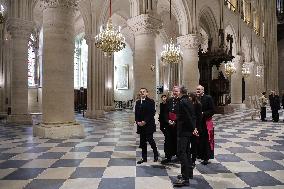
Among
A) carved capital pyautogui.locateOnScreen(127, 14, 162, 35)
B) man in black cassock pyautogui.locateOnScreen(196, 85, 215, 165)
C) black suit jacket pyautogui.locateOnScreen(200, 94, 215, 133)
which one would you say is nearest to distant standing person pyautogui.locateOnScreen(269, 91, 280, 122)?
carved capital pyautogui.locateOnScreen(127, 14, 162, 35)

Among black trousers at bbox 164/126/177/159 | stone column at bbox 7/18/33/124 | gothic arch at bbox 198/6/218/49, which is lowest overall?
black trousers at bbox 164/126/177/159

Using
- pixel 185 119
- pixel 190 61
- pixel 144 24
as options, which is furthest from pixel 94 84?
pixel 185 119

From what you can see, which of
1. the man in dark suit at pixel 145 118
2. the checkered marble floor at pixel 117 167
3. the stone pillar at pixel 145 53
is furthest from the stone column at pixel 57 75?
the man in dark suit at pixel 145 118

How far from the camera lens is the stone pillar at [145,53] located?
1307 cm

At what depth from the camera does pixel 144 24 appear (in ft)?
42.9

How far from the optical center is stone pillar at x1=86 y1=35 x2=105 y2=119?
62.0ft

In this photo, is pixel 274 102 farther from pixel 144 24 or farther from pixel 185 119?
pixel 185 119

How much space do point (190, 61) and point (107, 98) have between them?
10.6m

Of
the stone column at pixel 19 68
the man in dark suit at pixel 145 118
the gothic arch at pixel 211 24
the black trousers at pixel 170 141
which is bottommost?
the black trousers at pixel 170 141

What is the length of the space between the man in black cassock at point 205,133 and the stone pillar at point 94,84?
13.3 m

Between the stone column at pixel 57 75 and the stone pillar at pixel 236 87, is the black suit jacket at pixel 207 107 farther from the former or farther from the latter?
the stone pillar at pixel 236 87

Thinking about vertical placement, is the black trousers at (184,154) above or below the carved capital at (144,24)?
below

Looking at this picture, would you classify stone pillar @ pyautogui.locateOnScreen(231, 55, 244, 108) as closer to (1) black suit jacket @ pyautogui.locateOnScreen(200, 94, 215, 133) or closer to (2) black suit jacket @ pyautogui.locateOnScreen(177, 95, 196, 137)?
(1) black suit jacket @ pyautogui.locateOnScreen(200, 94, 215, 133)

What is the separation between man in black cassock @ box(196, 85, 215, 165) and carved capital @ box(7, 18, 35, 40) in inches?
465
